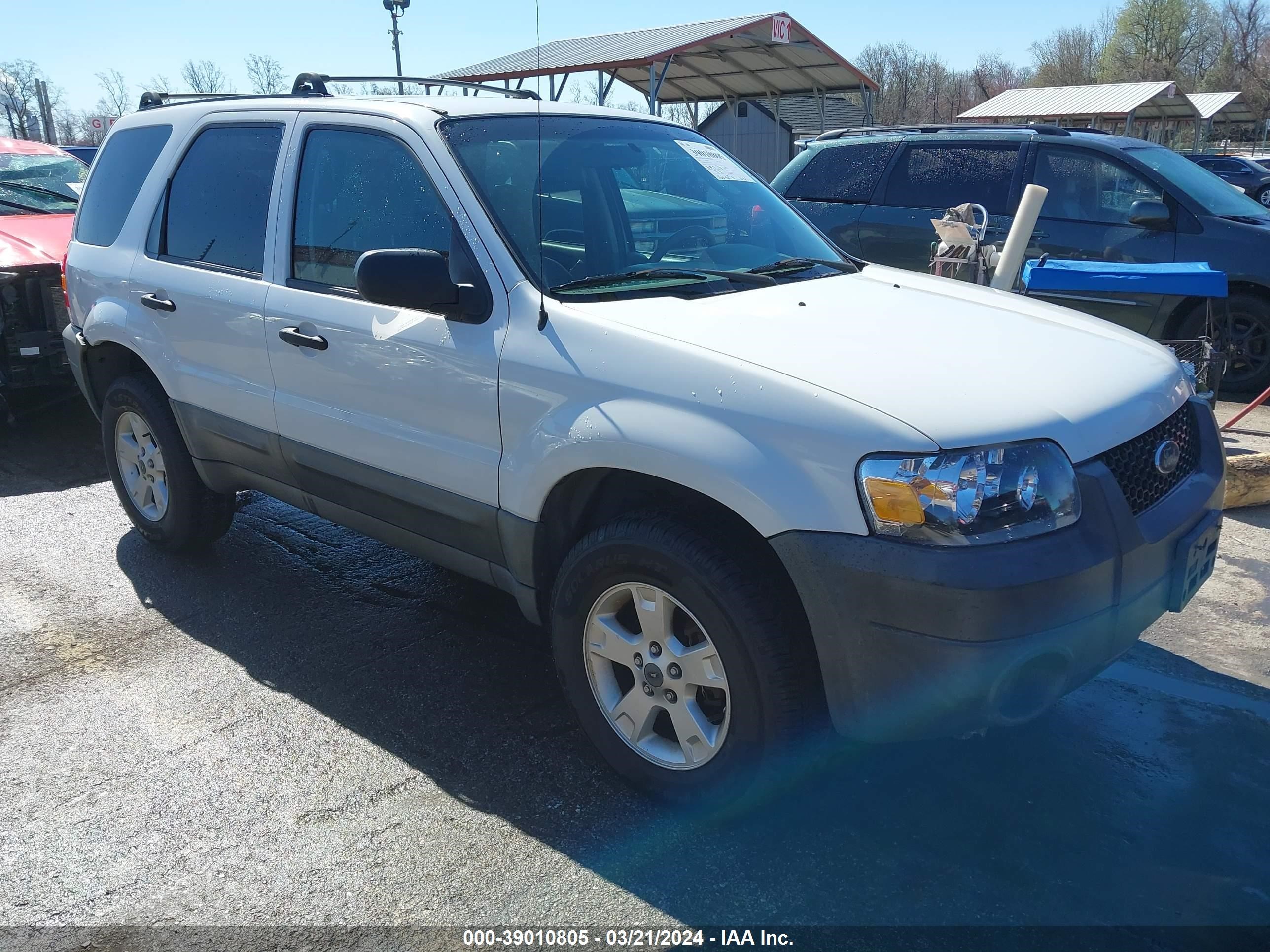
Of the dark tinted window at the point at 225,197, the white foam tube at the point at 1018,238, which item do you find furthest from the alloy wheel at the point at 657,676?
the white foam tube at the point at 1018,238

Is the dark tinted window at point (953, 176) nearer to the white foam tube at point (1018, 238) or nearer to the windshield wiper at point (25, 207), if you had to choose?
the white foam tube at point (1018, 238)

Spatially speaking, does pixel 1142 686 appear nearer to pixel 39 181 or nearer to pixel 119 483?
pixel 119 483

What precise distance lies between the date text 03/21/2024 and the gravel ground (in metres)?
0.04

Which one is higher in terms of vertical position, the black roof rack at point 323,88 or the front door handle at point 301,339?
the black roof rack at point 323,88

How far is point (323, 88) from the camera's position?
13.4ft


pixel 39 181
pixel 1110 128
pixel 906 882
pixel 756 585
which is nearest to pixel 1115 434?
pixel 756 585

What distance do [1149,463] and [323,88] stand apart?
3.36 m

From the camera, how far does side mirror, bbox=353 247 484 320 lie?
2.88m

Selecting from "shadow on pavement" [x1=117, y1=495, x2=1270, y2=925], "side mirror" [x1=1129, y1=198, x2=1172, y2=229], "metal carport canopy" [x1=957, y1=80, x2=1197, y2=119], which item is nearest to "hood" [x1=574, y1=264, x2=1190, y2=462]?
"shadow on pavement" [x1=117, y1=495, x2=1270, y2=925]

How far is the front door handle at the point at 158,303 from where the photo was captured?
4.14 meters

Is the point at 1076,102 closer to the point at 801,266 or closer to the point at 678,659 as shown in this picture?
the point at 801,266

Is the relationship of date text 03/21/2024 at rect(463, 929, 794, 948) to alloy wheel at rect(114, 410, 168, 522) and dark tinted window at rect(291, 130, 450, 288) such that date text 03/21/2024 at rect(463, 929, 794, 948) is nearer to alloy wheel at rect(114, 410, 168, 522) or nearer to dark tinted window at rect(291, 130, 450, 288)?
dark tinted window at rect(291, 130, 450, 288)

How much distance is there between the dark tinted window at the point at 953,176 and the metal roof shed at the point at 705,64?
28.7 ft

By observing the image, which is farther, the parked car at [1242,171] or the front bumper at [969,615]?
the parked car at [1242,171]
